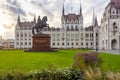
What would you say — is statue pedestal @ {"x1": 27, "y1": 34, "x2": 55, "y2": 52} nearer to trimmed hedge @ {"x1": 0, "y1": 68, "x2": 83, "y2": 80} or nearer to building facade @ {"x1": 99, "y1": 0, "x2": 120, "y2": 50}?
trimmed hedge @ {"x1": 0, "y1": 68, "x2": 83, "y2": 80}

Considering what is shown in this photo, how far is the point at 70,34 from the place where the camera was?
481 feet

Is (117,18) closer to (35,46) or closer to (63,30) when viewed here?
(63,30)

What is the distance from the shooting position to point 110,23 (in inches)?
4195

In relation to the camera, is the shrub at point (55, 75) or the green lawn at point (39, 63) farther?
the green lawn at point (39, 63)

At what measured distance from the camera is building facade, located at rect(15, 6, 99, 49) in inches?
5714

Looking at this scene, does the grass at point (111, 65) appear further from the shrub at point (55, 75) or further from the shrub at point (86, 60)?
the shrub at point (55, 75)

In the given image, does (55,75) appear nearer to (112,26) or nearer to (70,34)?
(112,26)

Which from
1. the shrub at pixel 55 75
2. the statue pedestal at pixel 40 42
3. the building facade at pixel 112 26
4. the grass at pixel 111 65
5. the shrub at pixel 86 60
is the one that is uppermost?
the building facade at pixel 112 26

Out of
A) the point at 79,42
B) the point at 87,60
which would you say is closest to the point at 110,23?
the point at 79,42

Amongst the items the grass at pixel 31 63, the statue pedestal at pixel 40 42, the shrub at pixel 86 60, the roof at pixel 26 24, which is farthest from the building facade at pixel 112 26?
the shrub at pixel 86 60

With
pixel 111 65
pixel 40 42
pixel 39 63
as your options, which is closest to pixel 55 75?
pixel 111 65

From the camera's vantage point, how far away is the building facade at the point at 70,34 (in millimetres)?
145125

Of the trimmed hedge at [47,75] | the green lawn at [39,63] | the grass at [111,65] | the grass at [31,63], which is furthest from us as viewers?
the grass at [31,63]

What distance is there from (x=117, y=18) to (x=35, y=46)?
6494 cm
